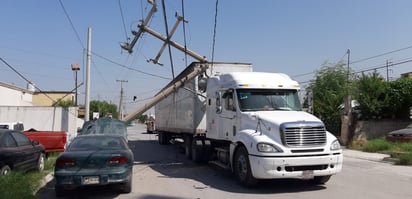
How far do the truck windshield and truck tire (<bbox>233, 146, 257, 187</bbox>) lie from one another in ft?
4.12

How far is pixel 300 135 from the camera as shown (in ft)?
33.8

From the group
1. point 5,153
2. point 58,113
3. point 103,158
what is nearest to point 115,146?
point 103,158

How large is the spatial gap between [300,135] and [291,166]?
78cm

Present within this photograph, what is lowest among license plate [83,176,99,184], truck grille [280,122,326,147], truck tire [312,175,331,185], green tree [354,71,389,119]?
truck tire [312,175,331,185]

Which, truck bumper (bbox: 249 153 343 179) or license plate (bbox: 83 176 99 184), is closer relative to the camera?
license plate (bbox: 83 176 99 184)

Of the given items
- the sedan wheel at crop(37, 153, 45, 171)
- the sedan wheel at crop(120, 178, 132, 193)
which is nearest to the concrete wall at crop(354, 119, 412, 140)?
the sedan wheel at crop(37, 153, 45, 171)

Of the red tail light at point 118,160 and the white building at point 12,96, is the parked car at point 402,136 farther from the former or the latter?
the white building at point 12,96

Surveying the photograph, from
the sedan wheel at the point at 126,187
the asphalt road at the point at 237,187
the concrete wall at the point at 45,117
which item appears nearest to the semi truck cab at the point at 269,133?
the asphalt road at the point at 237,187

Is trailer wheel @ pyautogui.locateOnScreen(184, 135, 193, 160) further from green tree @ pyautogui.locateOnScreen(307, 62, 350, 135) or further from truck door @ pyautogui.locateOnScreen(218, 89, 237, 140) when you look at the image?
green tree @ pyautogui.locateOnScreen(307, 62, 350, 135)

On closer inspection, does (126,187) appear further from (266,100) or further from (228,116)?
(266,100)

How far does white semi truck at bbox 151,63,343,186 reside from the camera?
33.3 feet

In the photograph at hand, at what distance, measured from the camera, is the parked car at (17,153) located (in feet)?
33.8

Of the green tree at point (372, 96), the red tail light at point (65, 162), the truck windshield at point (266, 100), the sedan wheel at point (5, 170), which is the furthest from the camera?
the green tree at point (372, 96)

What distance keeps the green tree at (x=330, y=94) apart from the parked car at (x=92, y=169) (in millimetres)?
21955
